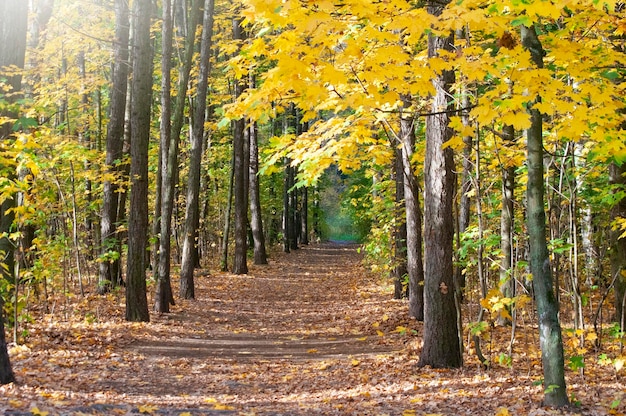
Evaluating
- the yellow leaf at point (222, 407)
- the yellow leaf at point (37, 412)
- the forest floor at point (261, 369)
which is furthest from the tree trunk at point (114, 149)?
the yellow leaf at point (37, 412)

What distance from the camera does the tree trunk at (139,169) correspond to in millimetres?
10617

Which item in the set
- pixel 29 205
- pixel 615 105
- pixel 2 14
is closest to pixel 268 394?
pixel 29 205

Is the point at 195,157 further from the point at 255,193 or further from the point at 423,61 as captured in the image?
the point at 423,61

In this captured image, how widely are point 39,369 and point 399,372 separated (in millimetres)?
4634

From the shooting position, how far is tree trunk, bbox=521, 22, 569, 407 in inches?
209

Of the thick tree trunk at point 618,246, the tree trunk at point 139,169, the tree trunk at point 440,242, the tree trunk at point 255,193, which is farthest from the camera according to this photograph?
the tree trunk at point 255,193

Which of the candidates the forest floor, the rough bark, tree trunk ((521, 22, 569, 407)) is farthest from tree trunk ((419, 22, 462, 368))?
the rough bark

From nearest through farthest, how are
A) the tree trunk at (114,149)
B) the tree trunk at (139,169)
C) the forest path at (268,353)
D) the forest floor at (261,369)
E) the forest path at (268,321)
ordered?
the forest floor at (261,369)
the forest path at (268,353)
the forest path at (268,321)
the tree trunk at (139,169)
the tree trunk at (114,149)

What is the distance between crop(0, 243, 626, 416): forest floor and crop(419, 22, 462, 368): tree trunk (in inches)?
14.9

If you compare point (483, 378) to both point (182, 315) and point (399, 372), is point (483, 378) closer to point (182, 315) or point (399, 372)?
point (399, 372)

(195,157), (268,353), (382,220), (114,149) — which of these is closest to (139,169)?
(114,149)

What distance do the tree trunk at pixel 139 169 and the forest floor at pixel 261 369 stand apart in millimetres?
562

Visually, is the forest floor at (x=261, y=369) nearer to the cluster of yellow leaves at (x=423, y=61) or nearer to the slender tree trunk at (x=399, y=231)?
the slender tree trunk at (x=399, y=231)

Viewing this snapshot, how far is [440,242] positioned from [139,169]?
6.04 metres
